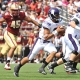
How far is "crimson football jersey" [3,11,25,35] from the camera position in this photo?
33.1 feet

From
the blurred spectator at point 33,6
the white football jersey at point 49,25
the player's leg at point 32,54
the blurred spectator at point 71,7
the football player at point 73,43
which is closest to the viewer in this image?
the player's leg at point 32,54

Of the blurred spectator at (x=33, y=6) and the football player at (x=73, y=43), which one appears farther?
the blurred spectator at (x=33, y=6)

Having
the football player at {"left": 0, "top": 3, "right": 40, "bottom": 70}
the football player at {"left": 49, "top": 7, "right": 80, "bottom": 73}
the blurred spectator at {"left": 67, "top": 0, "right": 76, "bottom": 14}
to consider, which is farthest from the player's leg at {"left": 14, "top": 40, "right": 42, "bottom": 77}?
the blurred spectator at {"left": 67, "top": 0, "right": 76, "bottom": 14}

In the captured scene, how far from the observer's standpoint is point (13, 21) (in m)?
10.2

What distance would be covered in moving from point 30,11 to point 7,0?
1.60 meters

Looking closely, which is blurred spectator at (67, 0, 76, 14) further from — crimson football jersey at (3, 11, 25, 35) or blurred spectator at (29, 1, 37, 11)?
crimson football jersey at (3, 11, 25, 35)

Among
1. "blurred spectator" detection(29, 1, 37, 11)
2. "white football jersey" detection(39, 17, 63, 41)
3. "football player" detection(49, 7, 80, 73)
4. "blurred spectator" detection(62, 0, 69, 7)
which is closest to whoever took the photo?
"white football jersey" detection(39, 17, 63, 41)

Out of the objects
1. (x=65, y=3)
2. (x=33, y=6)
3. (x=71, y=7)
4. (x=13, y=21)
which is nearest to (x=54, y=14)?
(x=13, y=21)

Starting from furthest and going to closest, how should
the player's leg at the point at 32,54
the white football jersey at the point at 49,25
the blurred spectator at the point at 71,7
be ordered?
the blurred spectator at the point at 71,7 → the white football jersey at the point at 49,25 → the player's leg at the point at 32,54

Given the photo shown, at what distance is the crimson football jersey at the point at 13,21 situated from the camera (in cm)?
1009

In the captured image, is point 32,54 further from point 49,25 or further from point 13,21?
point 13,21

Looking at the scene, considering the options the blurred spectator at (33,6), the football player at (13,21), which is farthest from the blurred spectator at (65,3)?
the football player at (13,21)

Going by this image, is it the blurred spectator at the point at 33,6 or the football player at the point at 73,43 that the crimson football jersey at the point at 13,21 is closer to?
the football player at the point at 73,43

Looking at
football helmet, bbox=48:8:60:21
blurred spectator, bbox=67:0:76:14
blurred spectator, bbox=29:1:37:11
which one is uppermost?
football helmet, bbox=48:8:60:21
